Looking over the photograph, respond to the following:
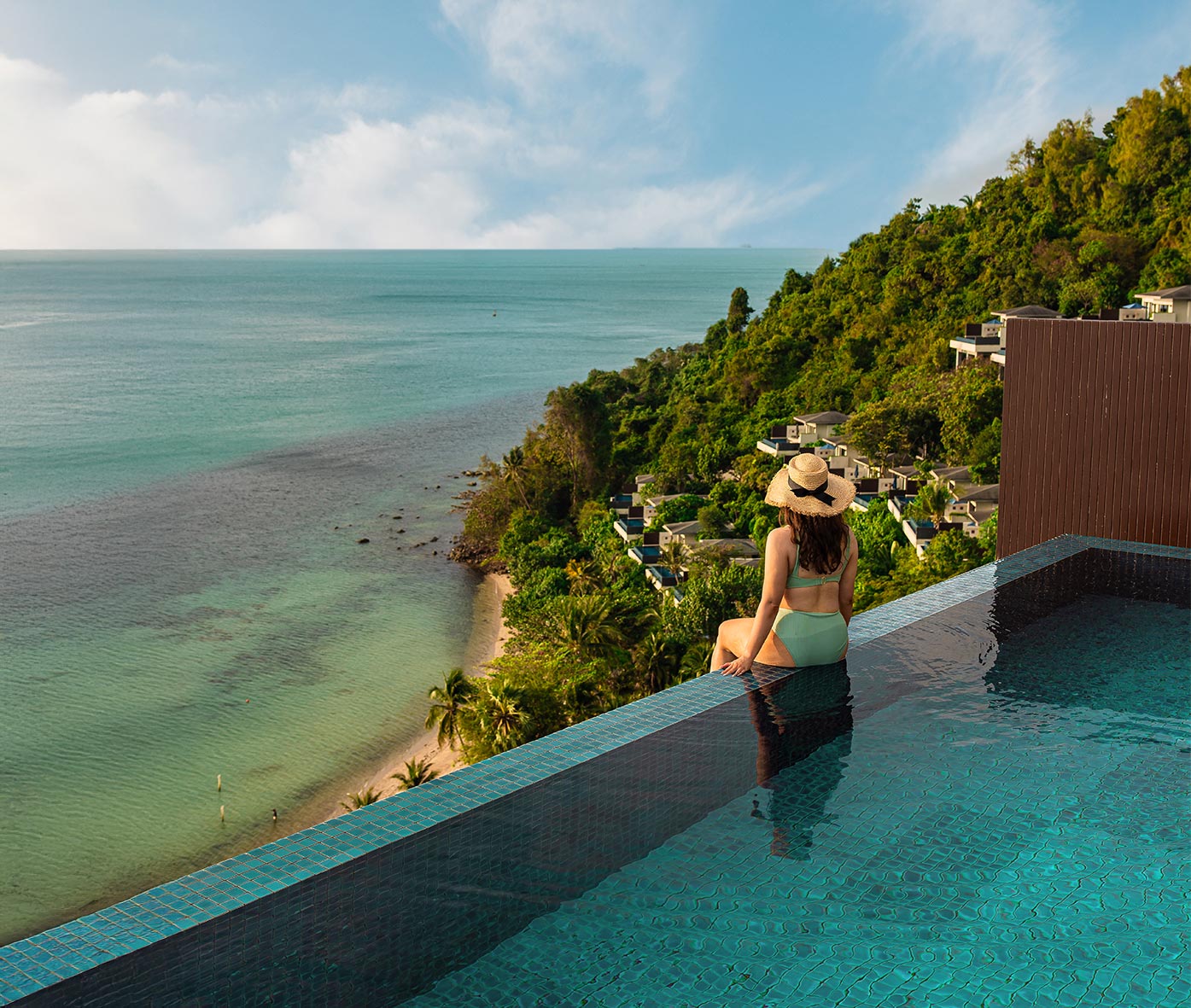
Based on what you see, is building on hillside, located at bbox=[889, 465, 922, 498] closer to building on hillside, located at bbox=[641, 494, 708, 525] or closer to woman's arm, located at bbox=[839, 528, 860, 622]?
building on hillside, located at bbox=[641, 494, 708, 525]

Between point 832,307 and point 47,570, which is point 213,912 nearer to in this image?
point 47,570

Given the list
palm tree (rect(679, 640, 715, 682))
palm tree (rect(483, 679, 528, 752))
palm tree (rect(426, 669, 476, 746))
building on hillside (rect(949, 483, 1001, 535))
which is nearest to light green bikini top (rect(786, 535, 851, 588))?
palm tree (rect(483, 679, 528, 752))

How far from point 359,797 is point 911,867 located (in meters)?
13.6

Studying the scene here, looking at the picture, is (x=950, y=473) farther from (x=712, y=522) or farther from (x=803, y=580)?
(x=803, y=580)

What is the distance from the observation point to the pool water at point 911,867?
2.84m

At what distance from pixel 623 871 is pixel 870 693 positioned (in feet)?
4.87

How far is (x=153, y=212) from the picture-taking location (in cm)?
6888

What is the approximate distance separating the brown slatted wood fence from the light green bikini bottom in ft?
11.0

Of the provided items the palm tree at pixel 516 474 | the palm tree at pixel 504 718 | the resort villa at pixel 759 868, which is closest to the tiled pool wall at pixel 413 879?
the resort villa at pixel 759 868

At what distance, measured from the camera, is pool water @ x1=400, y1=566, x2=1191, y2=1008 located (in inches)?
112

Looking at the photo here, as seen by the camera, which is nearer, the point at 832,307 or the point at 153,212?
the point at 832,307

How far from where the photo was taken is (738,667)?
4273 mm

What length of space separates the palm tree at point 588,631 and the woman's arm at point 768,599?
51.5 feet

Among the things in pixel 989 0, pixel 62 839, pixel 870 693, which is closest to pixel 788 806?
pixel 870 693
